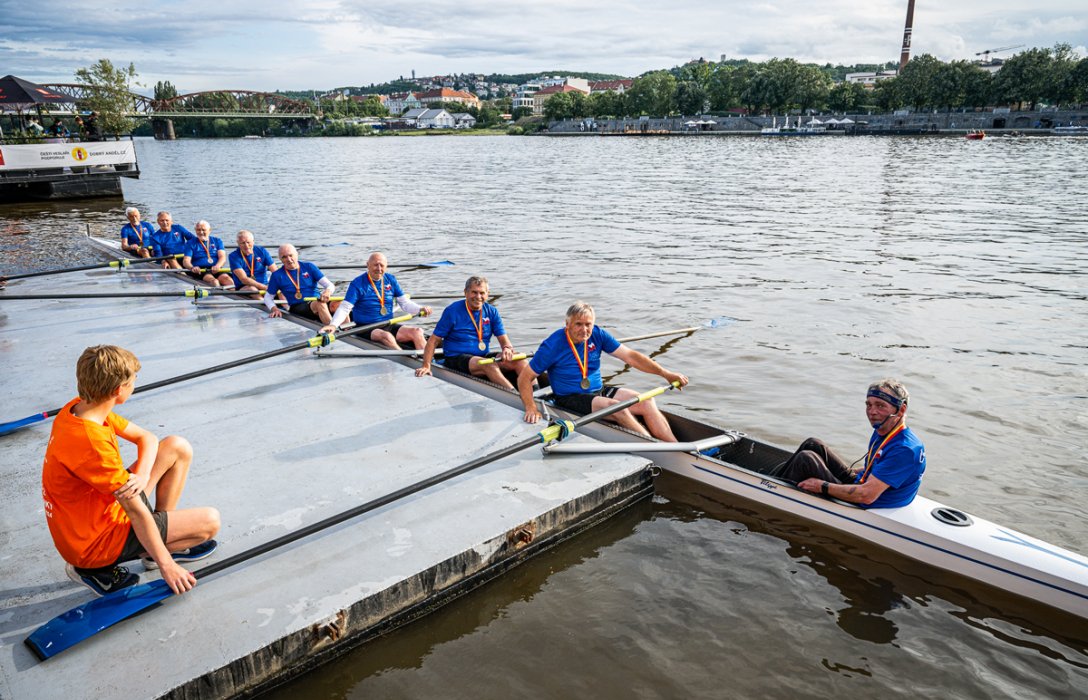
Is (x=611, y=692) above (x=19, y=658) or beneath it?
beneath

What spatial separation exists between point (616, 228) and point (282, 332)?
16.0 metres

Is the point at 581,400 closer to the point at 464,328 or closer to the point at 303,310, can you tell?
the point at 464,328

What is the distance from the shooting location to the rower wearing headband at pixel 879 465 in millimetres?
5578

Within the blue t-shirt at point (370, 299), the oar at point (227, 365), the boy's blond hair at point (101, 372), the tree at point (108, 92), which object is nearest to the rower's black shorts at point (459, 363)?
the oar at point (227, 365)

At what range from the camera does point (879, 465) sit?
19.1ft

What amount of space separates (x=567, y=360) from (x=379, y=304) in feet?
13.7

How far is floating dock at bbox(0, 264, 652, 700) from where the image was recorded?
4293mm

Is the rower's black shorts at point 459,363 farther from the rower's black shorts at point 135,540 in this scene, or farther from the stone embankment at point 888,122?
the stone embankment at point 888,122

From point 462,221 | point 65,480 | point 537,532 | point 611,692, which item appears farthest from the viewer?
point 462,221

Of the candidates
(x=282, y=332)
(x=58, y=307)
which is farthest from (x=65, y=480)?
(x=58, y=307)

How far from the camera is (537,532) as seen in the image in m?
5.86

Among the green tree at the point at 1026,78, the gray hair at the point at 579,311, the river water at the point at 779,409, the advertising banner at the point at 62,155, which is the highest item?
the green tree at the point at 1026,78

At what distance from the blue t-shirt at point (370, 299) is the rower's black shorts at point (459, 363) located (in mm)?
2093

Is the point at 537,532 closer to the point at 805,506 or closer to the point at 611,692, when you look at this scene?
the point at 611,692
